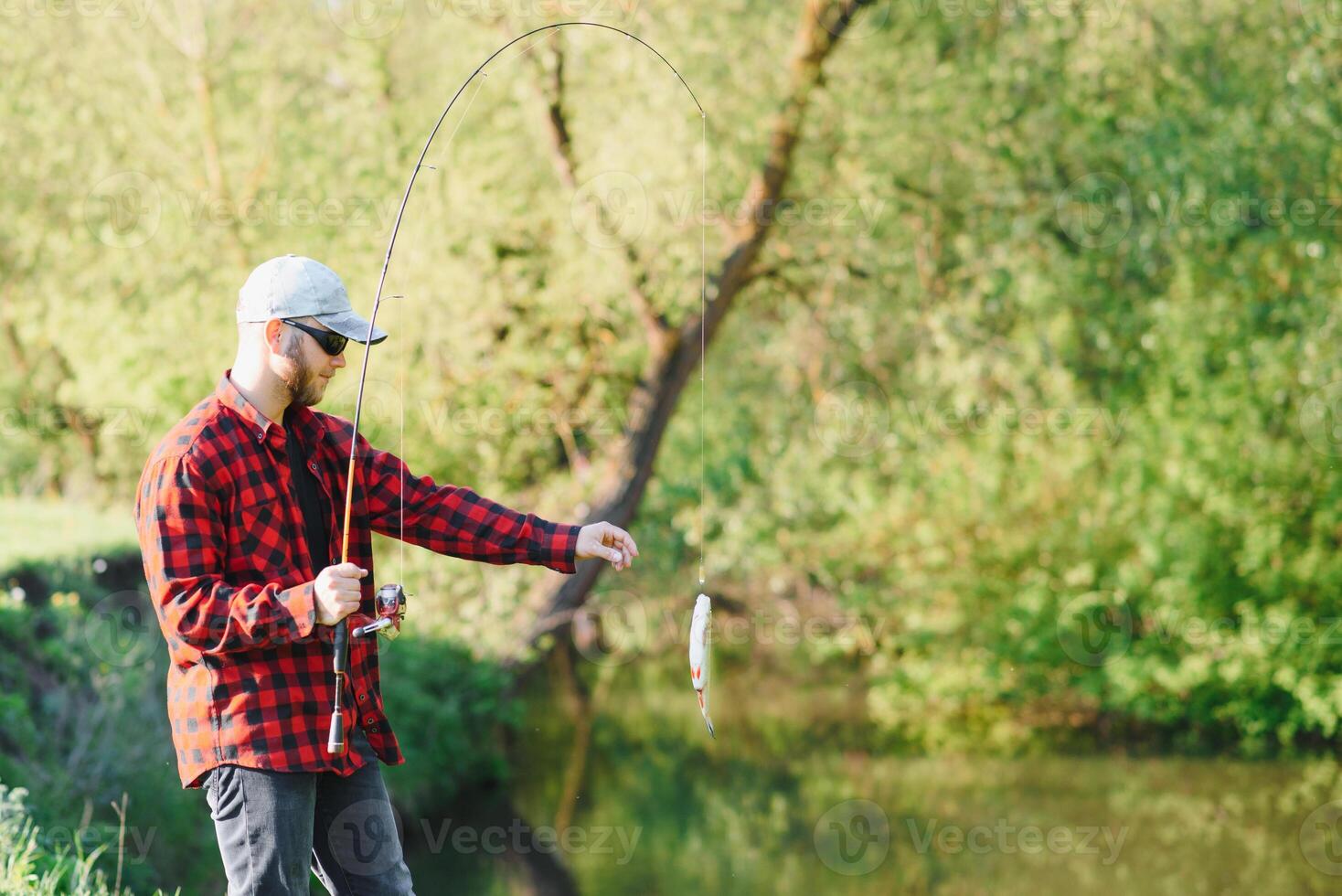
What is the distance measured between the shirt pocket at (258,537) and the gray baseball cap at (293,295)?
0.34 m

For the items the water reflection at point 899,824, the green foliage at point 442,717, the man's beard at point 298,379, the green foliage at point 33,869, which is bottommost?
the water reflection at point 899,824

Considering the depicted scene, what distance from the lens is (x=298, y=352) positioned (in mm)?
2898

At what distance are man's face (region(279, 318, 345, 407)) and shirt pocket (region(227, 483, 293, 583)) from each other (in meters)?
0.21

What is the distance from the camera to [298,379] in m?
2.92

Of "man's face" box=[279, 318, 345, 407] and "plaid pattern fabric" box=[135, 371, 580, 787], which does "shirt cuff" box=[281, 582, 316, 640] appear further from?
"man's face" box=[279, 318, 345, 407]

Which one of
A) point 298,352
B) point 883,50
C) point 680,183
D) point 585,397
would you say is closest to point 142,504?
point 298,352

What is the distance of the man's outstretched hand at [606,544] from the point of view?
127 inches

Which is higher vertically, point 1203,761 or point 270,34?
point 270,34

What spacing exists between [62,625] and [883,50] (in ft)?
26.1

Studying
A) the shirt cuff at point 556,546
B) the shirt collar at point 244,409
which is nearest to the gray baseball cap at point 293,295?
the shirt collar at point 244,409

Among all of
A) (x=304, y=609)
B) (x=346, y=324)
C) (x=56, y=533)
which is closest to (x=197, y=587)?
(x=304, y=609)

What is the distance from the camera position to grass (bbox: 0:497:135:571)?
7207 millimetres

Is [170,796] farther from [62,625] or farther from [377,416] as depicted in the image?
[377,416]

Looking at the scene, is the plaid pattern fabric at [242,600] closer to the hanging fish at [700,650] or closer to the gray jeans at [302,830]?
the gray jeans at [302,830]
